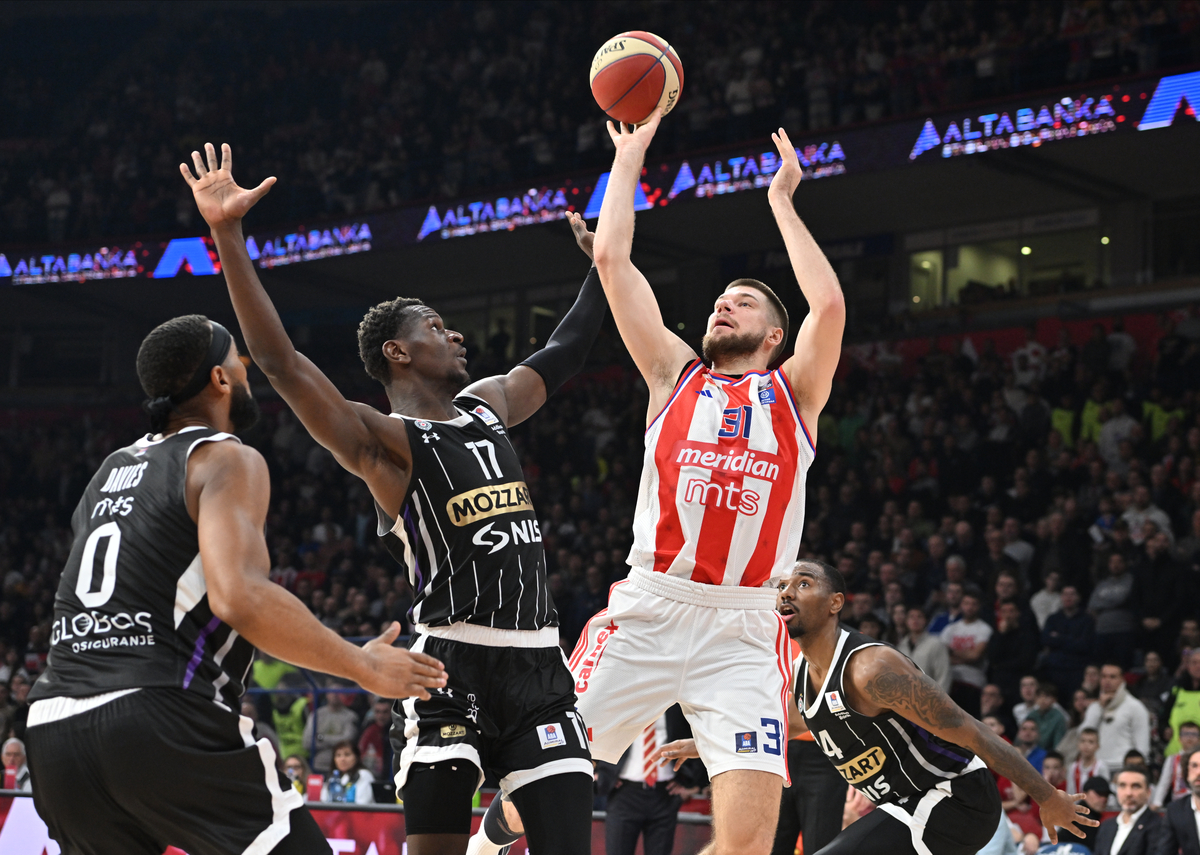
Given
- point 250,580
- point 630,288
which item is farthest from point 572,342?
point 250,580

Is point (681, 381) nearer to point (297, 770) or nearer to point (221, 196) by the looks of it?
point (221, 196)

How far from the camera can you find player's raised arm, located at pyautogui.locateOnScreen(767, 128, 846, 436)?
4906 mm

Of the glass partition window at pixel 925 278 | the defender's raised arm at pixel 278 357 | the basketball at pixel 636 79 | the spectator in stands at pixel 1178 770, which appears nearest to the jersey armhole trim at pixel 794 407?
the basketball at pixel 636 79

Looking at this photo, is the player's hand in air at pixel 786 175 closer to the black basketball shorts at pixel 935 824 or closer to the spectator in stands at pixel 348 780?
the black basketball shorts at pixel 935 824

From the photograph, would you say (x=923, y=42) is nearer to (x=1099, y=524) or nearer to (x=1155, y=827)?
(x=1099, y=524)

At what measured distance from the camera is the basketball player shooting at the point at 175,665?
Result: 3102mm

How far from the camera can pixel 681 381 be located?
511 centimetres

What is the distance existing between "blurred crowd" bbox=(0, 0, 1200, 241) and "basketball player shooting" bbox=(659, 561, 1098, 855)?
39.6 feet

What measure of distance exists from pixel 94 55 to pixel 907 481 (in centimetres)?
2215

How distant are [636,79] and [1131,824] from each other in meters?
6.06

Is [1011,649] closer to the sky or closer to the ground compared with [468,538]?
closer to the ground

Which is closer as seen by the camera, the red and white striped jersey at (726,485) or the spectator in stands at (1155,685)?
the red and white striped jersey at (726,485)

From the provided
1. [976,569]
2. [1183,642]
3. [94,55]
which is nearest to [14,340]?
[94,55]

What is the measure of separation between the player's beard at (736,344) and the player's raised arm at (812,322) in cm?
17
